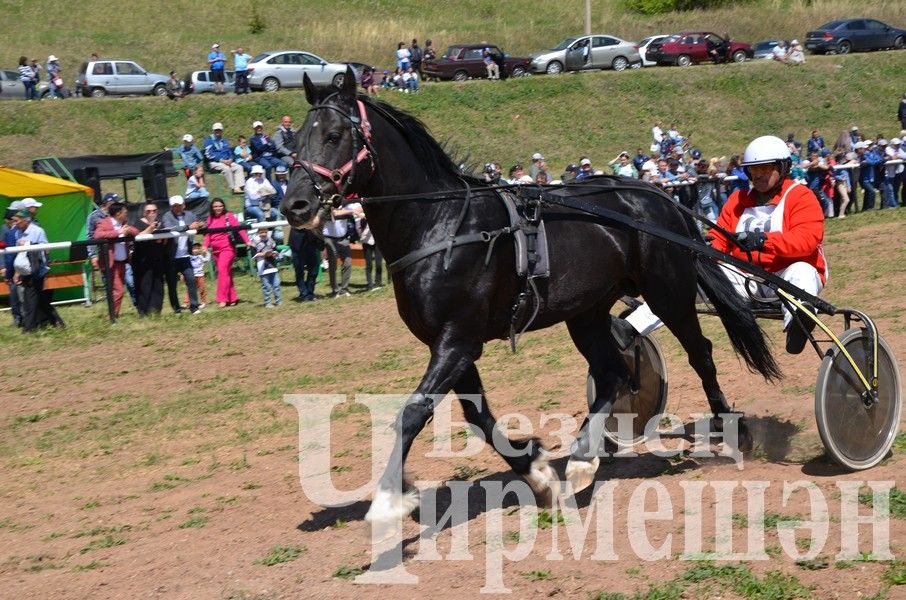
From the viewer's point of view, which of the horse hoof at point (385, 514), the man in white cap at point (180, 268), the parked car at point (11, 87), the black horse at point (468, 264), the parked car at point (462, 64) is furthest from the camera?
the parked car at point (462, 64)

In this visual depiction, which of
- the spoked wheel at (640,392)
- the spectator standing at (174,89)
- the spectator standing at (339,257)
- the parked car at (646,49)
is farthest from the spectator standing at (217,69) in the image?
the spoked wheel at (640,392)

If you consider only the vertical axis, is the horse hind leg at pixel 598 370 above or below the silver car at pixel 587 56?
below

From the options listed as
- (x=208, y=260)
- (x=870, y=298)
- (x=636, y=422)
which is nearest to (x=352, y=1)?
(x=208, y=260)

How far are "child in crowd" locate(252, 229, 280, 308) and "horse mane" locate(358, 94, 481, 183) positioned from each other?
9.26 metres

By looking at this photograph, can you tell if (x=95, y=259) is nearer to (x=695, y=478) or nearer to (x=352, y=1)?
(x=695, y=478)

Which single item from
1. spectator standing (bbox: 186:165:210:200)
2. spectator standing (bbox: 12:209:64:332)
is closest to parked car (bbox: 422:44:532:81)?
spectator standing (bbox: 186:165:210:200)

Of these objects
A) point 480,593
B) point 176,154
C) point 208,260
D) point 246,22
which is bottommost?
point 480,593

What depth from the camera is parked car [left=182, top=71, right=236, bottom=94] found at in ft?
116

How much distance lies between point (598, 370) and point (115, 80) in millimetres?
31140

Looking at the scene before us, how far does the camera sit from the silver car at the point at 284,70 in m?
35.9

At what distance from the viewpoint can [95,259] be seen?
56.7 feet

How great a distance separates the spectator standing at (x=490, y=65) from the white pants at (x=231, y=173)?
1515cm

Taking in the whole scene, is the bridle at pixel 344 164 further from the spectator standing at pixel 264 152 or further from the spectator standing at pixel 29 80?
the spectator standing at pixel 29 80

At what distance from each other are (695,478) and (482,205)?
2252mm
